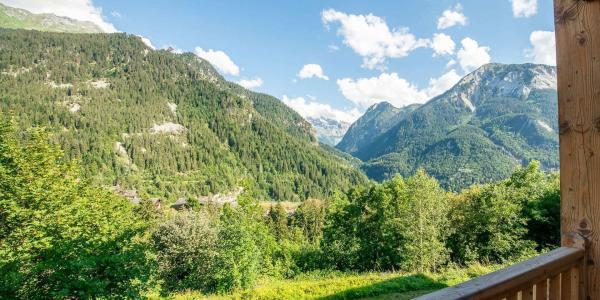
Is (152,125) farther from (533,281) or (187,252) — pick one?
(533,281)

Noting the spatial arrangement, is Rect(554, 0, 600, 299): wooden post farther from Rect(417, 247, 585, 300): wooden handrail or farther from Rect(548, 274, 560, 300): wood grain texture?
Rect(548, 274, 560, 300): wood grain texture

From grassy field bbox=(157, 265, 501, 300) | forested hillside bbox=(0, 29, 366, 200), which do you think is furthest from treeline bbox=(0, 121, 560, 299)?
forested hillside bbox=(0, 29, 366, 200)

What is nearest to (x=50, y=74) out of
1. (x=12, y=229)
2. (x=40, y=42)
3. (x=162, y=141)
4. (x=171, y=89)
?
(x=40, y=42)

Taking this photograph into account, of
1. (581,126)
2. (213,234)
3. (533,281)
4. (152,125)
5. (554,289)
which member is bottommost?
(213,234)

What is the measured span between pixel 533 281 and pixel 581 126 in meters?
1.01

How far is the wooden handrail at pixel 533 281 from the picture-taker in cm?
133

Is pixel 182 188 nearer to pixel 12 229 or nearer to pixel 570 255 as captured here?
pixel 12 229

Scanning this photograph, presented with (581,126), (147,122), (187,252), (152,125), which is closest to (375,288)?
(581,126)

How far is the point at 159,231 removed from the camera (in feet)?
94.8

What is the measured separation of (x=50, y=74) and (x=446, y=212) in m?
182

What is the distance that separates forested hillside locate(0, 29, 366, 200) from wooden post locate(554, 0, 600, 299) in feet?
374

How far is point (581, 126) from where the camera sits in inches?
80.3

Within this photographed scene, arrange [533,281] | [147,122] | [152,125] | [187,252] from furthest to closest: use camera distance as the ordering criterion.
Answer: [152,125] < [147,122] < [187,252] < [533,281]

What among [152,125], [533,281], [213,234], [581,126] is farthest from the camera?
[152,125]
